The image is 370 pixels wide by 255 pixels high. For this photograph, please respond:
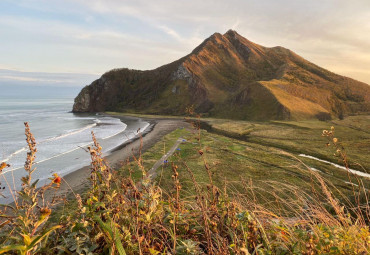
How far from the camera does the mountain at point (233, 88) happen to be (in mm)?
76625

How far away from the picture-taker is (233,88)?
107 meters

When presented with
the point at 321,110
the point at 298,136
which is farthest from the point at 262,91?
the point at 298,136

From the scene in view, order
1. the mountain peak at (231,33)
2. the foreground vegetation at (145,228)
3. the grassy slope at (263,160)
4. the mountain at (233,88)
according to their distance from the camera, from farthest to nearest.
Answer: the mountain peak at (231,33) < the mountain at (233,88) < the grassy slope at (263,160) < the foreground vegetation at (145,228)

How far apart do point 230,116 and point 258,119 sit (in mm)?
11756

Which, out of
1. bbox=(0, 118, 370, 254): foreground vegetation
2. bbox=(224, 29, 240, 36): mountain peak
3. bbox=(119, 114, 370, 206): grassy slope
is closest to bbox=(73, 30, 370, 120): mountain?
bbox=(224, 29, 240, 36): mountain peak

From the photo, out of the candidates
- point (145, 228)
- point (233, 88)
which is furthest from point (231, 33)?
point (145, 228)

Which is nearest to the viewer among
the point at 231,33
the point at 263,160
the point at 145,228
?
the point at 145,228

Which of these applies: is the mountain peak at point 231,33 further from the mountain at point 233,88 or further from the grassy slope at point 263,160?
the grassy slope at point 263,160

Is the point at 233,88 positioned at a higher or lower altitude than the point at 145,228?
higher

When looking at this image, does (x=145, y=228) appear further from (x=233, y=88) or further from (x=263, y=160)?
(x=233, y=88)

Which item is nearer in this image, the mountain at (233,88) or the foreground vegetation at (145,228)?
the foreground vegetation at (145,228)

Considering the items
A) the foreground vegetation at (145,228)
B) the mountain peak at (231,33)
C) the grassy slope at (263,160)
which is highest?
the mountain peak at (231,33)

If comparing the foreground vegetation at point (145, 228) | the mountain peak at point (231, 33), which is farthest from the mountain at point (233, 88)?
the foreground vegetation at point (145, 228)

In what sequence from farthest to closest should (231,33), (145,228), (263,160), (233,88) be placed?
(231,33), (233,88), (263,160), (145,228)
